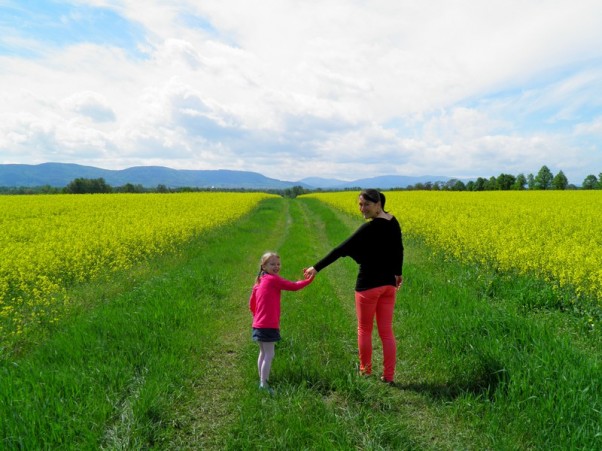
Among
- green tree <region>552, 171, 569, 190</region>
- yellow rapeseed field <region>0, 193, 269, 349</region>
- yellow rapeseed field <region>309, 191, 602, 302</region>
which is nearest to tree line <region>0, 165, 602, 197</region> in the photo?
green tree <region>552, 171, 569, 190</region>

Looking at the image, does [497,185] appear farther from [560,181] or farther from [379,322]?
[379,322]

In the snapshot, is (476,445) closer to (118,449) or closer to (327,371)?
(327,371)

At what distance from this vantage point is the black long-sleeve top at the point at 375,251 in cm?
420

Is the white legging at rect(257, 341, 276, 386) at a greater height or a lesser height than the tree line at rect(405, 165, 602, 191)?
lesser

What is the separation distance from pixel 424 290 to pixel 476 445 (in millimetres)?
4198

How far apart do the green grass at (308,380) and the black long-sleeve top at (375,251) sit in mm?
1190

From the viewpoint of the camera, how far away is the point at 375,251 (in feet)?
13.9

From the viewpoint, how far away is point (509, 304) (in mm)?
6258

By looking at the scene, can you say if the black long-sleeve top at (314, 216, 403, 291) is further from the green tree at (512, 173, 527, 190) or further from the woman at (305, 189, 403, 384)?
the green tree at (512, 173, 527, 190)

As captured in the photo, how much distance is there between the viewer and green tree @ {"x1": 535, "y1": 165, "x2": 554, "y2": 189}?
84.2 m

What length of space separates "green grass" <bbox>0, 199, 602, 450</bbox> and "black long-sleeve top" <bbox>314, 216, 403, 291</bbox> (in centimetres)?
119

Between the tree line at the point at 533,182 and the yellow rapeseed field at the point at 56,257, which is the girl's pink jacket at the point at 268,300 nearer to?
the yellow rapeseed field at the point at 56,257

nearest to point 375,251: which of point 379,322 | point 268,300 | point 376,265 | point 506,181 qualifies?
point 376,265

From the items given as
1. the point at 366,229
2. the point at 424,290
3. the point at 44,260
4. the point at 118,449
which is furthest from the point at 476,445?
the point at 44,260
